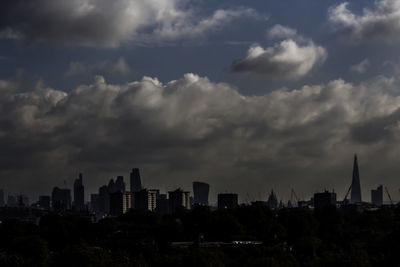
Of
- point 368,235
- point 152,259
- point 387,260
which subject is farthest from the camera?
point 368,235

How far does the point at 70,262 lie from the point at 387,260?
168ft

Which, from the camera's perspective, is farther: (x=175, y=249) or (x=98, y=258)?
(x=175, y=249)

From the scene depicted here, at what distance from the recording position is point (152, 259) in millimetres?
136375

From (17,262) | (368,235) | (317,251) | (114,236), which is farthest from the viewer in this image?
(368,235)

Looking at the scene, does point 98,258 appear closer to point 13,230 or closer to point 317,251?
point 317,251

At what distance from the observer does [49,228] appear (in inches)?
7795

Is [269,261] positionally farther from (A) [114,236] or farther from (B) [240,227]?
(B) [240,227]

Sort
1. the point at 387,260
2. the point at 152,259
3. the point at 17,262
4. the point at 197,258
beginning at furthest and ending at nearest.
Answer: the point at 152,259 → the point at 387,260 → the point at 197,258 → the point at 17,262

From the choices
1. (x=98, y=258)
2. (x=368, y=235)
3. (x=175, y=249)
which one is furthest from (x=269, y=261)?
(x=368, y=235)

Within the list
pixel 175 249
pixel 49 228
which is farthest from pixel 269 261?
pixel 49 228

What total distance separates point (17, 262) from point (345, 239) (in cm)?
9876

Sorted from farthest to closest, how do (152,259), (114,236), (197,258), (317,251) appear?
1. (114,236)
2. (317,251)
3. (152,259)
4. (197,258)

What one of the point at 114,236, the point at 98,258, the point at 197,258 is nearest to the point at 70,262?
the point at 98,258

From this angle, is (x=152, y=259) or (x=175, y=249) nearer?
(x=152, y=259)
